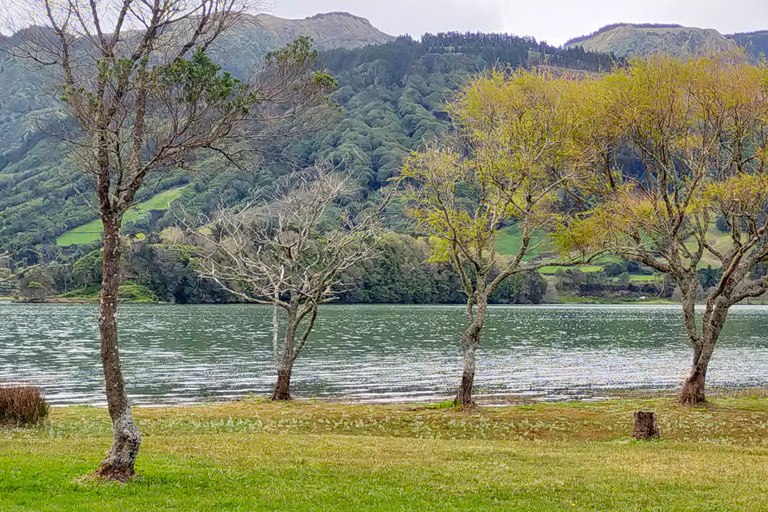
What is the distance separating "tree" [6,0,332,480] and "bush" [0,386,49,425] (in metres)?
12.4

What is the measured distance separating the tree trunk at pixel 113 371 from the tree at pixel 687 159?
22434 mm

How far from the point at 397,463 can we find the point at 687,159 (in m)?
22.7

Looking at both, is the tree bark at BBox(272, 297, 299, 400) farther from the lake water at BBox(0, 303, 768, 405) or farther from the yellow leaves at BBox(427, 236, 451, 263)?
the lake water at BBox(0, 303, 768, 405)

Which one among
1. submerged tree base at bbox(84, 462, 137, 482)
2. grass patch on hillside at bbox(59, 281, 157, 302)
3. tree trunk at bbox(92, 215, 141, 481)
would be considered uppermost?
tree trunk at bbox(92, 215, 141, 481)

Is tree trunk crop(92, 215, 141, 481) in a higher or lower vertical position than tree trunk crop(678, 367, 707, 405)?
higher

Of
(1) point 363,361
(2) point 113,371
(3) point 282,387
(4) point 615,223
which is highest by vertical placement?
(4) point 615,223

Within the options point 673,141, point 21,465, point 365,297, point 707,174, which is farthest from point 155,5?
point 365,297

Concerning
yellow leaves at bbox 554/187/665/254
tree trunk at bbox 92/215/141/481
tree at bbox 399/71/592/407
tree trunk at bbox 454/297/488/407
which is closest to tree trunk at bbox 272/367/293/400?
tree trunk at bbox 454/297/488/407

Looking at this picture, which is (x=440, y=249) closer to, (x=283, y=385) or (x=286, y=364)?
(x=286, y=364)

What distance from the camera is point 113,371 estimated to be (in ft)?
45.0

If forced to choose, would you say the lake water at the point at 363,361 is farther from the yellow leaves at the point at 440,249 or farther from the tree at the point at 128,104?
the tree at the point at 128,104

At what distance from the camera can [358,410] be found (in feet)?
102

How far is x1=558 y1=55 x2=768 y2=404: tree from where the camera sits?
96.9 ft

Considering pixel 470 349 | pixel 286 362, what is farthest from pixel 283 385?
pixel 470 349
